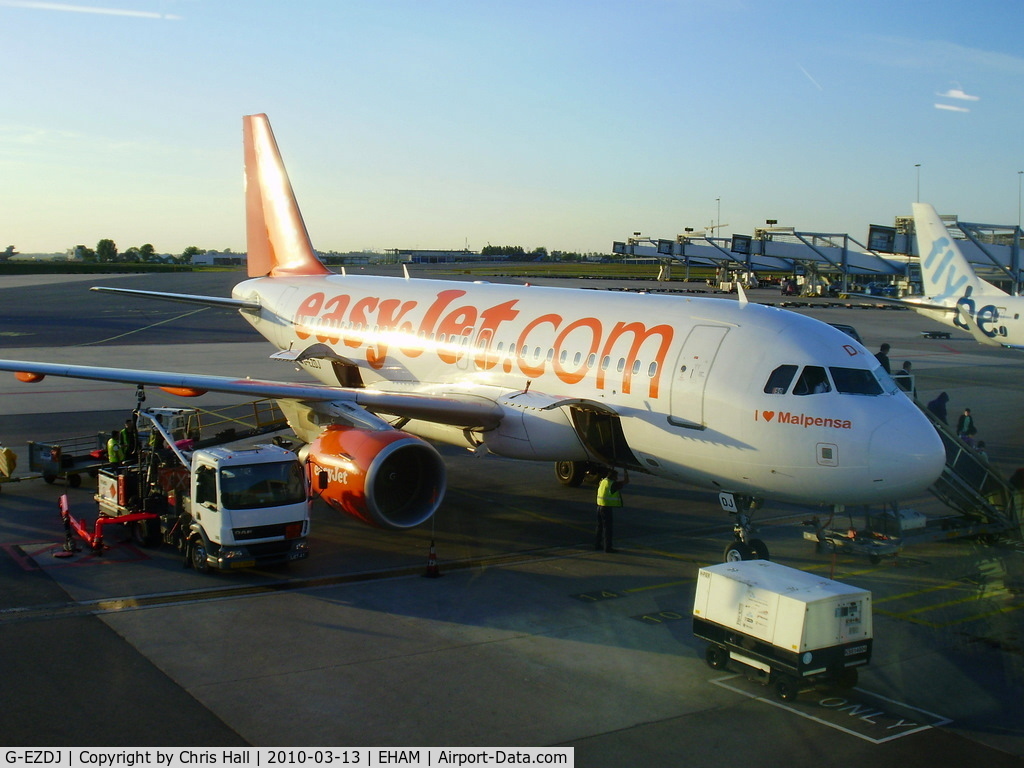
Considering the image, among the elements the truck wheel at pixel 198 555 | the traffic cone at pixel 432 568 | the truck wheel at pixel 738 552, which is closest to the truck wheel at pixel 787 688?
the truck wheel at pixel 738 552

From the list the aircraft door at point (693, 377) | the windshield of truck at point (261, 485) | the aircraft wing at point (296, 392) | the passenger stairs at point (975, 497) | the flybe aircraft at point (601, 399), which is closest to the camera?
the flybe aircraft at point (601, 399)

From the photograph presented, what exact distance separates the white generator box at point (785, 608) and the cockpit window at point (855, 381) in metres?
3.75

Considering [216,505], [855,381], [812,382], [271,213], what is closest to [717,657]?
[812,382]

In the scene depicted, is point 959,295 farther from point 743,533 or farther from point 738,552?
point 738,552

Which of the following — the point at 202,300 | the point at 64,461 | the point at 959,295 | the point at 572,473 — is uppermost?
the point at 959,295

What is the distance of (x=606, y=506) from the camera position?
17016 mm

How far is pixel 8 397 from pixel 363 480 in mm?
24150

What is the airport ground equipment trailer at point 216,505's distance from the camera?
1500 centimetres

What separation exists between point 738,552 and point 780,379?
2.92m

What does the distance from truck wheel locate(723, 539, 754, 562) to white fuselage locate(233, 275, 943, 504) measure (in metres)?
0.93

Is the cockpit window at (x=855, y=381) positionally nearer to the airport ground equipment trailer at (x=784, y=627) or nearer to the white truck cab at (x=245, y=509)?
the airport ground equipment trailer at (x=784, y=627)

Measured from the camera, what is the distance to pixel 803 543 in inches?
706

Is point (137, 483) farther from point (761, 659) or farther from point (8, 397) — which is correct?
point (8, 397)

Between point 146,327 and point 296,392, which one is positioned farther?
point 146,327
